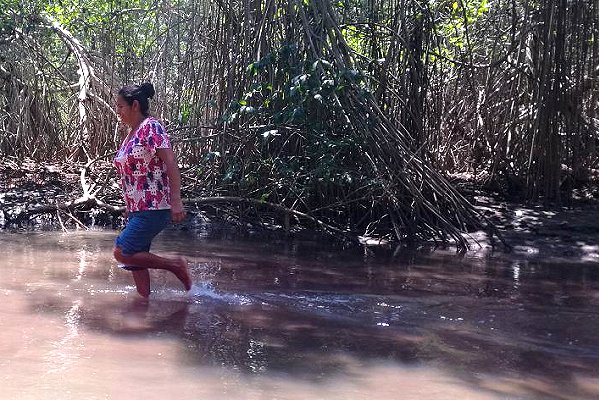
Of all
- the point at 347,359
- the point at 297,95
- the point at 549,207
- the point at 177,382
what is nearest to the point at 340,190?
the point at 297,95

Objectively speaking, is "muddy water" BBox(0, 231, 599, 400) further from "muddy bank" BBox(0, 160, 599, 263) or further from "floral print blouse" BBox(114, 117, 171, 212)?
"muddy bank" BBox(0, 160, 599, 263)

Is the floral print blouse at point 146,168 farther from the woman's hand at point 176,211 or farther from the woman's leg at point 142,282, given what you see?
the woman's leg at point 142,282

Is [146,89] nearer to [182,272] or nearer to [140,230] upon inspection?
[140,230]

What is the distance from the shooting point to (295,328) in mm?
4465

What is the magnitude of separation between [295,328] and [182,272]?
976 millimetres

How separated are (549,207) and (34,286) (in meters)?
5.36

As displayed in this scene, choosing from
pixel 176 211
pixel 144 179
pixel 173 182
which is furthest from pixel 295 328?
pixel 144 179

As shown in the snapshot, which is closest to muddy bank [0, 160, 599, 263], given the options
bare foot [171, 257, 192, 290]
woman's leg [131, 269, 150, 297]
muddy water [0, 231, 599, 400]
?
muddy water [0, 231, 599, 400]

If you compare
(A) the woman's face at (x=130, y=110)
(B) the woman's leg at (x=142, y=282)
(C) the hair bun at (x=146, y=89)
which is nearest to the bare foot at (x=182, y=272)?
(B) the woman's leg at (x=142, y=282)

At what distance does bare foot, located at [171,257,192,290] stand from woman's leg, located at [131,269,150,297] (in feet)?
0.52

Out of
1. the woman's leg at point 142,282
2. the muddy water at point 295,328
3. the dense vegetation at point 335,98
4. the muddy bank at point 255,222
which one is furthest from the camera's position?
the muddy bank at point 255,222

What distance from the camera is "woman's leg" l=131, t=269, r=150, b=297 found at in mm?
5023

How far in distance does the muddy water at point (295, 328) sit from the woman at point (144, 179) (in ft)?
1.09

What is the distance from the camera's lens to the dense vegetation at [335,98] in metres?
7.32
